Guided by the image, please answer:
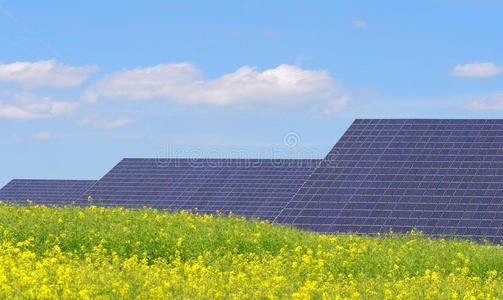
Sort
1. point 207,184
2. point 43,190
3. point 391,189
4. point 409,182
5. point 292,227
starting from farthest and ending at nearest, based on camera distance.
→ point 43,190
point 207,184
point 409,182
point 391,189
point 292,227

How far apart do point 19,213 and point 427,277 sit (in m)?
12.8

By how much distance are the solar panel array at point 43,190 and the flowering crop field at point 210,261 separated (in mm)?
29051

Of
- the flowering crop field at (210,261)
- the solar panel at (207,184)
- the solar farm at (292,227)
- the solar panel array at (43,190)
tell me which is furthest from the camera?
the solar panel array at (43,190)

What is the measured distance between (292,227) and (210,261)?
325 inches

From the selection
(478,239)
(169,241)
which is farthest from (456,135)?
(169,241)

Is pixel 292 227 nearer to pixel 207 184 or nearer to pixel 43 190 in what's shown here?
pixel 207 184

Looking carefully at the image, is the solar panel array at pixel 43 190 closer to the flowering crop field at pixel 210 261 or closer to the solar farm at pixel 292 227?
the solar farm at pixel 292 227

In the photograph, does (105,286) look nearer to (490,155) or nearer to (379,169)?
(379,169)

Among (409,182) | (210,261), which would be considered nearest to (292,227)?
(409,182)

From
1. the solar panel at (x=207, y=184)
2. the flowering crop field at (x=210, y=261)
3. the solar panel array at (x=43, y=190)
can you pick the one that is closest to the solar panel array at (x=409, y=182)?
the flowering crop field at (x=210, y=261)

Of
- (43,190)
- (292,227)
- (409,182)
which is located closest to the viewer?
(292,227)

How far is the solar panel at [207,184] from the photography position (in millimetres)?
35812

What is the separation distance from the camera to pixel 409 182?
1073 inches

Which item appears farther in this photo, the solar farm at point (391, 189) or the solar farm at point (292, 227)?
the solar farm at point (391, 189)
